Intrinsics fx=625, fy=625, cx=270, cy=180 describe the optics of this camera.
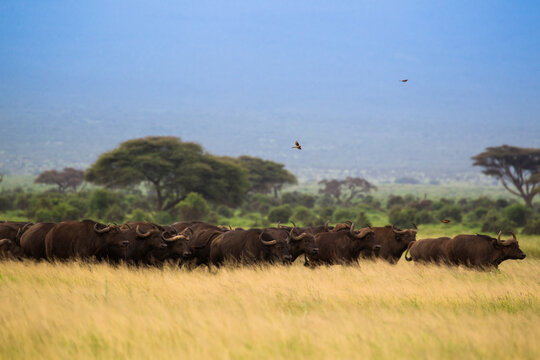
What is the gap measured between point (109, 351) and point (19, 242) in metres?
9.77

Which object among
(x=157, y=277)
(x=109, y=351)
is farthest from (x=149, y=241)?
(x=109, y=351)

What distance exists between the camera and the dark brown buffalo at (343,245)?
55.1ft

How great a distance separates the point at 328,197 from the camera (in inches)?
3049

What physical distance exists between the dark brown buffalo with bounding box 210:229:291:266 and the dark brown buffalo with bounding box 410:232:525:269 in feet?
15.0

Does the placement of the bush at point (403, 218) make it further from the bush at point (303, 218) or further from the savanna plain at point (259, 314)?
the savanna plain at point (259, 314)

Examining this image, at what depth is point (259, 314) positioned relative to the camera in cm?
948

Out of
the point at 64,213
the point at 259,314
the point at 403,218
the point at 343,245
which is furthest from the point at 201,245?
the point at 403,218

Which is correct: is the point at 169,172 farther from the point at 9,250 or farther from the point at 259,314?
the point at 259,314

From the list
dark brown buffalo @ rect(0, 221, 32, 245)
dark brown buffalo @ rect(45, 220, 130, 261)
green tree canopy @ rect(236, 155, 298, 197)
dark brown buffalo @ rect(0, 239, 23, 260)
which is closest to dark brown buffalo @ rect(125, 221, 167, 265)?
dark brown buffalo @ rect(45, 220, 130, 261)

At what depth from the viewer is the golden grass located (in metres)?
7.71

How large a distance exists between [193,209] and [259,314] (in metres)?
33.6

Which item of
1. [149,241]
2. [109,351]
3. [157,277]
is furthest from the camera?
[149,241]

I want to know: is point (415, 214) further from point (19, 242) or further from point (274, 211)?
point (19, 242)

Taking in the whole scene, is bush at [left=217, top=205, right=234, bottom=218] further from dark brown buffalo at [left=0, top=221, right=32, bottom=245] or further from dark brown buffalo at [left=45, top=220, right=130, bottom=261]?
dark brown buffalo at [left=45, top=220, right=130, bottom=261]
